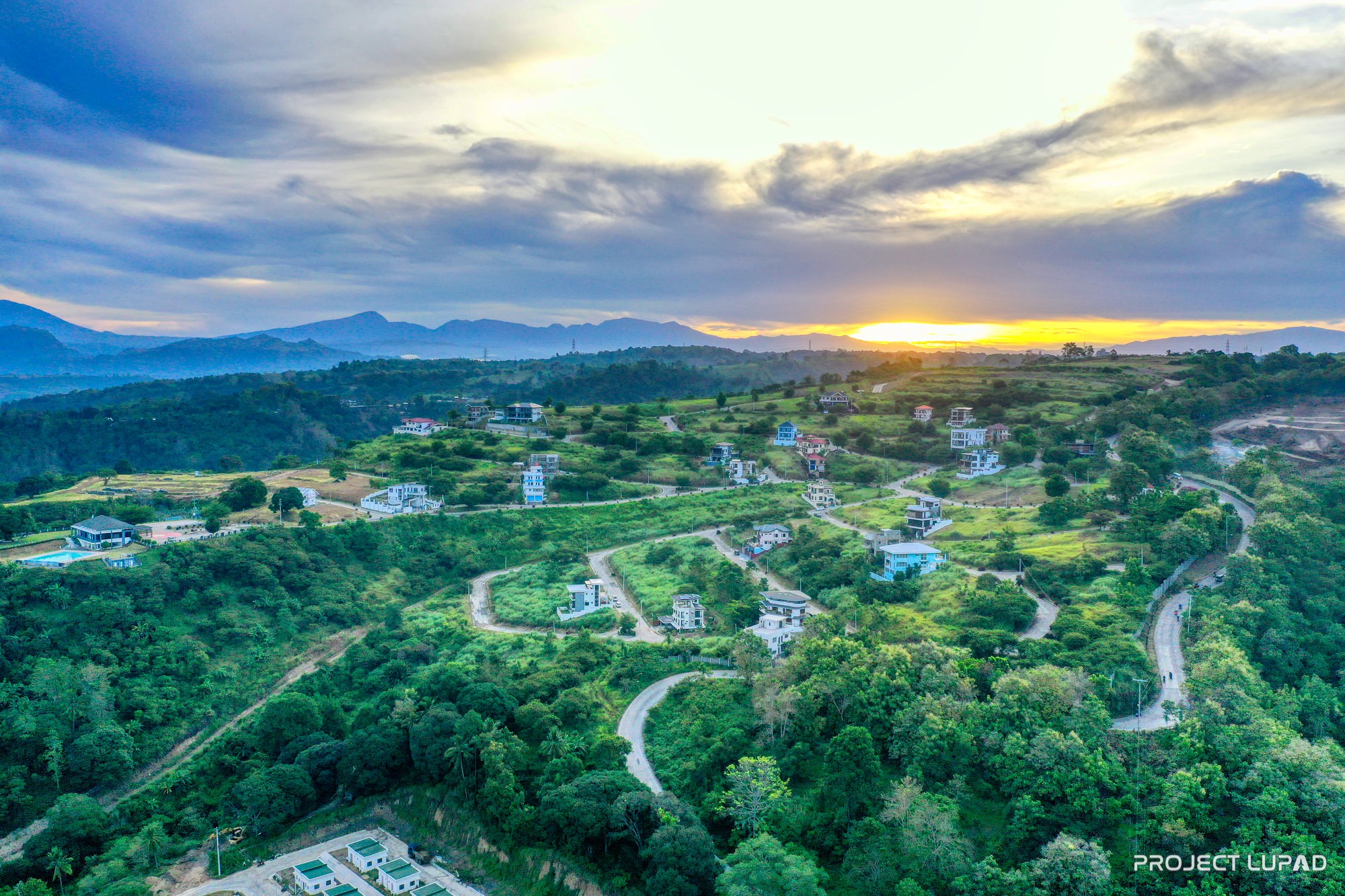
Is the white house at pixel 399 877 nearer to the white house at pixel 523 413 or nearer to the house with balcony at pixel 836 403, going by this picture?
the white house at pixel 523 413

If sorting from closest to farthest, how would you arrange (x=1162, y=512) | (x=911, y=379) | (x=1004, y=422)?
1. (x=1162, y=512)
2. (x=1004, y=422)
3. (x=911, y=379)

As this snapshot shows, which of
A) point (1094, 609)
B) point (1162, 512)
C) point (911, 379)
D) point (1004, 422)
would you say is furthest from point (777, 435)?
point (1094, 609)

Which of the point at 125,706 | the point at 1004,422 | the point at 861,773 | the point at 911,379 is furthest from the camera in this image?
the point at 911,379

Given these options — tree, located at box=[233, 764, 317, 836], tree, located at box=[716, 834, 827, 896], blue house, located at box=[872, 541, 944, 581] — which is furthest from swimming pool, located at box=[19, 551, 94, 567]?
blue house, located at box=[872, 541, 944, 581]

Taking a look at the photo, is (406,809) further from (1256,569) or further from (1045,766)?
(1256,569)

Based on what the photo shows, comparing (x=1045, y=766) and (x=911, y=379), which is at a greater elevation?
(x=911, y=379)

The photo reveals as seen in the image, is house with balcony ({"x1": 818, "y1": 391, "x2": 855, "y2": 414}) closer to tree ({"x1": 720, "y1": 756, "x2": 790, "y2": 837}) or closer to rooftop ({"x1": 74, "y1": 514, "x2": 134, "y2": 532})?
rooftop ({"x1": 74, "y1": 514, "x2": 134, "y2": 532})

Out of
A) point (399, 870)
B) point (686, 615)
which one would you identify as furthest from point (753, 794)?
point (686, 615)

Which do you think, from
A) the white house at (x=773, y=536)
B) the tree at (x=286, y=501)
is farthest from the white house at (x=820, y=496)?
the tree at (x=286, y=501)
